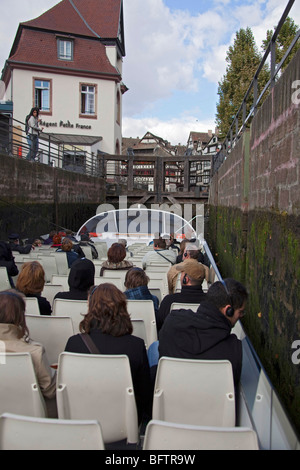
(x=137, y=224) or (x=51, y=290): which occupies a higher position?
(x=137, y=224)

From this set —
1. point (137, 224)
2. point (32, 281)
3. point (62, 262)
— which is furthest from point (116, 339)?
point (137, 224)

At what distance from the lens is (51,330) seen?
354 cm

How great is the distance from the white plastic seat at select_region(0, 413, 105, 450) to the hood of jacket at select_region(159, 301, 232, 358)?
1.06 meters

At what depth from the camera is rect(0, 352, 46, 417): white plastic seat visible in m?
2.53

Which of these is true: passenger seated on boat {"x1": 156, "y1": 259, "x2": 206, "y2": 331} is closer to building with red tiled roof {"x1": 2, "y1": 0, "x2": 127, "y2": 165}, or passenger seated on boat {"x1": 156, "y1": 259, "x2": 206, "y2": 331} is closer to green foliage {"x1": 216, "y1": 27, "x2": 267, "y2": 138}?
green foliage {"x1": 216, "y1": 27, "x2": 267, "y2": 138}

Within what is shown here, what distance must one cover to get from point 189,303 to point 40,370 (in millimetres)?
1779

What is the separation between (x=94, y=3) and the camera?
37375 millimetres

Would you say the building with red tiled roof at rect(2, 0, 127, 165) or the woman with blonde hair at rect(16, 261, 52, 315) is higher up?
the building with red tiled roof at rect(2, 0, 127, 165)

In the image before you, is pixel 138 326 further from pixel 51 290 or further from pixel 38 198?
pixel 38 198

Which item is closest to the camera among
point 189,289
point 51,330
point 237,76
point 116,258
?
point 51,330

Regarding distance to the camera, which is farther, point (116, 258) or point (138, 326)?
point (116, 258)

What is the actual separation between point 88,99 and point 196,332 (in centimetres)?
3118

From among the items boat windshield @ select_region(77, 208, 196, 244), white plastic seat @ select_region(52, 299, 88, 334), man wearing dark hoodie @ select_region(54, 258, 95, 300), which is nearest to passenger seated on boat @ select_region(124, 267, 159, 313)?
man wearing dark hoodie @ select_region(54, 258, 95, 300)

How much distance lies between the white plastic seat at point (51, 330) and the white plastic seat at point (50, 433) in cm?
166
